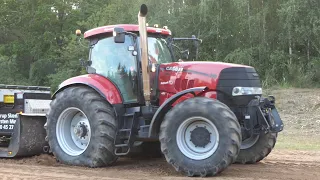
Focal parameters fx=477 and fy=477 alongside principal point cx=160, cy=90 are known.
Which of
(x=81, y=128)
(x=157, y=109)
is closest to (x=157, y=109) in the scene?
(x=157, y=109)

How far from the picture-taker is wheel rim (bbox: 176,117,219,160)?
695 cm

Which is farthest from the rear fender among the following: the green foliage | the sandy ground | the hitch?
the green foliage

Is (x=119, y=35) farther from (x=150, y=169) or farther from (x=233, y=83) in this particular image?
Answer: (x=150, y=169)

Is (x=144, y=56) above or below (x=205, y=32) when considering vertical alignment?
below

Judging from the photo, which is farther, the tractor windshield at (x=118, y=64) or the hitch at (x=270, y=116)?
the tractor windshield at (x=118, y=64)

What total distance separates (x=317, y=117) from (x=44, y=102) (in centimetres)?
1244

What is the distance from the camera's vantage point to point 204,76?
7.40m

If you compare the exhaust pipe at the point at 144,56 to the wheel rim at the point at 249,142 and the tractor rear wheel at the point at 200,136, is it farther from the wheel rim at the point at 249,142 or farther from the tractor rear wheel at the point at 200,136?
the wheel rim at the point at 249,142

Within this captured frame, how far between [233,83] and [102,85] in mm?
2211

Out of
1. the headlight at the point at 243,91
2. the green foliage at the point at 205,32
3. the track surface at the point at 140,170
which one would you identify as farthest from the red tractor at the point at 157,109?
the green foliage at the point at 205,32

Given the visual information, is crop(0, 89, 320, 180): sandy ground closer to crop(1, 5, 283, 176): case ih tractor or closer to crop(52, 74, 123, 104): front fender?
crop(1, 5, 283, 176): case ih tractor

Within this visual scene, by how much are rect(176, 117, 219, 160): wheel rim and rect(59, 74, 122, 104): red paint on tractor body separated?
1.45m

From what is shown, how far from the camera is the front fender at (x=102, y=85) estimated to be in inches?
313

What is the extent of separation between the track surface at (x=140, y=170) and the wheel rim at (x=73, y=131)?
0.37 meters
